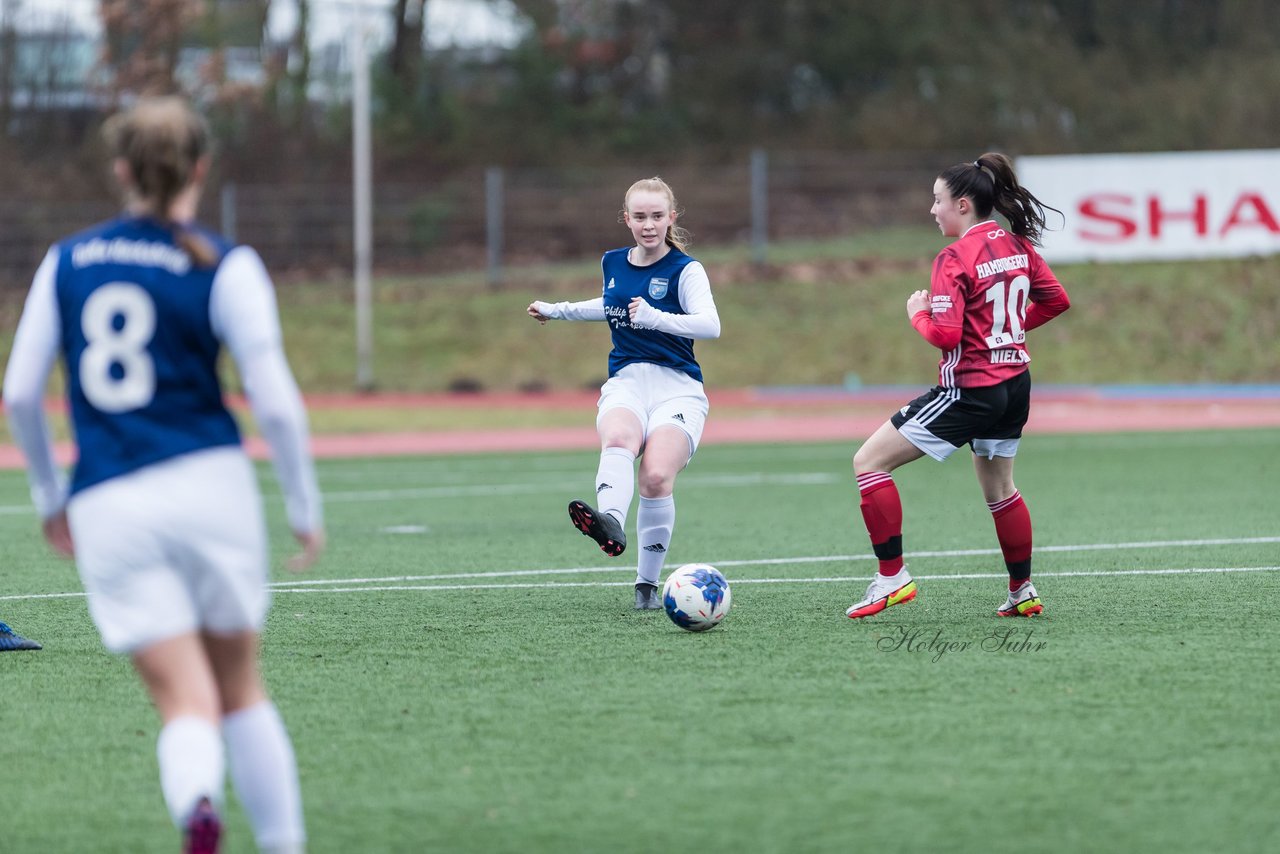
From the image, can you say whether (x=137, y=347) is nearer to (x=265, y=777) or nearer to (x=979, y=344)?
(x=265, y=777)

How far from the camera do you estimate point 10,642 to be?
21.8ft

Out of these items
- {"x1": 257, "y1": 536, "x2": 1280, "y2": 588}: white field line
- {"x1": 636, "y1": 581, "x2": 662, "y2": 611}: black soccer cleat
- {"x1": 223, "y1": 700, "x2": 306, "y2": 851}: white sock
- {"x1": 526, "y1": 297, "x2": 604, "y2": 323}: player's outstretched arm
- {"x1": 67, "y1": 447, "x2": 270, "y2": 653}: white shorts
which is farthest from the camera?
{"x1": 257, "y1": 536, "x2": 1280, "y2": 588}: white field line

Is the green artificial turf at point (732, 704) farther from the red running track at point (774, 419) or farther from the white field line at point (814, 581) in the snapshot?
the red running track at point (774, 419)

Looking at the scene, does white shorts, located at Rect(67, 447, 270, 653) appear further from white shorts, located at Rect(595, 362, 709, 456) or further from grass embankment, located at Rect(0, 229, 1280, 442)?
A: grass embankment, located at Rect(0, 229, 1280, 442)

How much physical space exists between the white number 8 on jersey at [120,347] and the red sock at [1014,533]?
14.1 feet

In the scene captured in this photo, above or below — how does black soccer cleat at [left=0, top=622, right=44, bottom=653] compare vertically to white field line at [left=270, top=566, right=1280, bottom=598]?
above

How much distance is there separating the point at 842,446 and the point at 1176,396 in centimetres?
747

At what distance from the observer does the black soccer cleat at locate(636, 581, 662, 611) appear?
7.48 m

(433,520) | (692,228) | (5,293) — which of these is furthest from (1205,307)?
(5,293)

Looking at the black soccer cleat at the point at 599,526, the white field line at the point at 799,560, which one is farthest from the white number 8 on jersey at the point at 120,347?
the white field line at the point at 799,560

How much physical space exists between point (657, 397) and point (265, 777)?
411 cm

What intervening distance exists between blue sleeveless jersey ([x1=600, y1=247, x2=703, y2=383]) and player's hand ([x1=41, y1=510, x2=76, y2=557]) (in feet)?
12.6

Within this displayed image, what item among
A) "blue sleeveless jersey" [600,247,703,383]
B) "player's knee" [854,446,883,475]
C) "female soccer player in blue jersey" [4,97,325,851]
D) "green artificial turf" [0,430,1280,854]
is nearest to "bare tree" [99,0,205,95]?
"green artificial turf" [0,430,1280,854]

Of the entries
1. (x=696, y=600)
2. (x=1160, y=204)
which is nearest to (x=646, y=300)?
(x=696, y=600)
